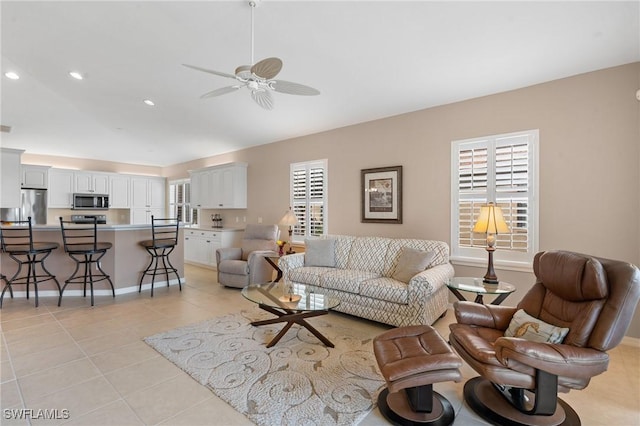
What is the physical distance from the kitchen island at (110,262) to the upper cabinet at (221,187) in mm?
1927

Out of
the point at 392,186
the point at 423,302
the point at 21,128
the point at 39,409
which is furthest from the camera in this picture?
the point at 21,128

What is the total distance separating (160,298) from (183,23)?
3703mm

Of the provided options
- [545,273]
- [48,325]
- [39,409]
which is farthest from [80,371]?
[545,273]

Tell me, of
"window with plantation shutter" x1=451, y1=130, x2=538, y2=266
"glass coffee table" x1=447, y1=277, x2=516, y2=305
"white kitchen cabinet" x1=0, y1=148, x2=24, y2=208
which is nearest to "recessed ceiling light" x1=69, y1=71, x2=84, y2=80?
"white kitchen cabinet" x1=0, y1=148, x2=24, y2=208

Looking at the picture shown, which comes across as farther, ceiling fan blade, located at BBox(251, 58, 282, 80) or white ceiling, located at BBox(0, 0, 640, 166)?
white ceiling, located at BBox(0, 0, 640, 166)

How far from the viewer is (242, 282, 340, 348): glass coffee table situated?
113 inches

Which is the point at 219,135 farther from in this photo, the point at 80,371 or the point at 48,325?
the point at 80,371

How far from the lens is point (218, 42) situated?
335cm

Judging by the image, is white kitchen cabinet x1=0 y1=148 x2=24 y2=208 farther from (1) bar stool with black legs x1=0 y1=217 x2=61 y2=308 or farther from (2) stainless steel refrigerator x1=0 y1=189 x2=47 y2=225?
(1) bar stool with black legs x1=0 y1=217 x2=61 y2=308

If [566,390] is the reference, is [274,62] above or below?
above

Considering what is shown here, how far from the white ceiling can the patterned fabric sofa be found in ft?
6.49

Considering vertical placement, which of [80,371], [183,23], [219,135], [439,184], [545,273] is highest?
[183,23]

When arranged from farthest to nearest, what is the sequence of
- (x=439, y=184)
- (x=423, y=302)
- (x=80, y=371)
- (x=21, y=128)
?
(x=21, y=128) < (x=439, y=184) < (x=423, y=302) < (x=80, y=371)

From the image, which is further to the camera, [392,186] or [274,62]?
[392,186]
